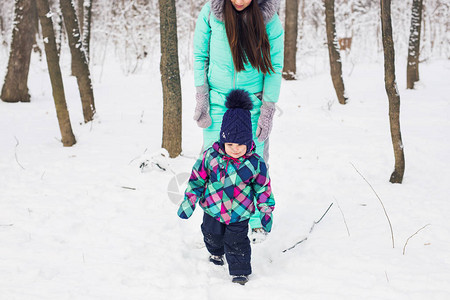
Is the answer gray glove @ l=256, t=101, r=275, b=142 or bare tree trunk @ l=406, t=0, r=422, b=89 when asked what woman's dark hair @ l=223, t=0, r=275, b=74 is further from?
bare tree trunk @ l=406, t=0, r=422, b=89

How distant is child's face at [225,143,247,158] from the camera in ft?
7.58

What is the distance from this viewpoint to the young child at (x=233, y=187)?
2.36m

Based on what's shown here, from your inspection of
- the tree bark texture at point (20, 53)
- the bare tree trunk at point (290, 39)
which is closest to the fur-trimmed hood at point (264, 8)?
the tree bark texture at point (20, 53)

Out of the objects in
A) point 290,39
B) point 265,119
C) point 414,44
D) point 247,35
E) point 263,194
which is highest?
point 290,39

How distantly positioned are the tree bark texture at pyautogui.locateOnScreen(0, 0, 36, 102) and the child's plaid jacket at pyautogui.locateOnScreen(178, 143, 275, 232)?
706 centimetres

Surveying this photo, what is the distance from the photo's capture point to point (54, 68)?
4652 mm

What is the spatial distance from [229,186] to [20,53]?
7315mm

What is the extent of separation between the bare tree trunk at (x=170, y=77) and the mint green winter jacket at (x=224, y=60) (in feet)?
5.76

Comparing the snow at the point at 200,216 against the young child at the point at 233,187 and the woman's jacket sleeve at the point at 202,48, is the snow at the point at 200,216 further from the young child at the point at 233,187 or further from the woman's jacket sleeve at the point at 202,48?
the woman's jacket sleeve at the point at 202,48

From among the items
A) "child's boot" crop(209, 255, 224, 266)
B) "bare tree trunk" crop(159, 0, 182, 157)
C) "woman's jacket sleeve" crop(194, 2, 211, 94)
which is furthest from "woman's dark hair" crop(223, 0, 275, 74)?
"bare tree trunk" crop(159, 0, 182, 157)

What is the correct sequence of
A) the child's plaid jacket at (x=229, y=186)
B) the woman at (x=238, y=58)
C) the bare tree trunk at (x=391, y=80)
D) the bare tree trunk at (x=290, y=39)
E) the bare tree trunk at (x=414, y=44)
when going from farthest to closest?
the bare tree trunk at (x=290, y=39)
the bare tree trunk at (x=414, y=44)
the bare tree trunk at (x=391, y=80)
the woman at (x=238, y=58)
the child's plaid jacket at (x=229, y=186)

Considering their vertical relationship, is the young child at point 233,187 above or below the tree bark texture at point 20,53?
below

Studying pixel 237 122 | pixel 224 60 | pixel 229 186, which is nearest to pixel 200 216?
pixel 229 186

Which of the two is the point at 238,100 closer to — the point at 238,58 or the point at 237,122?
the point at 237,122
